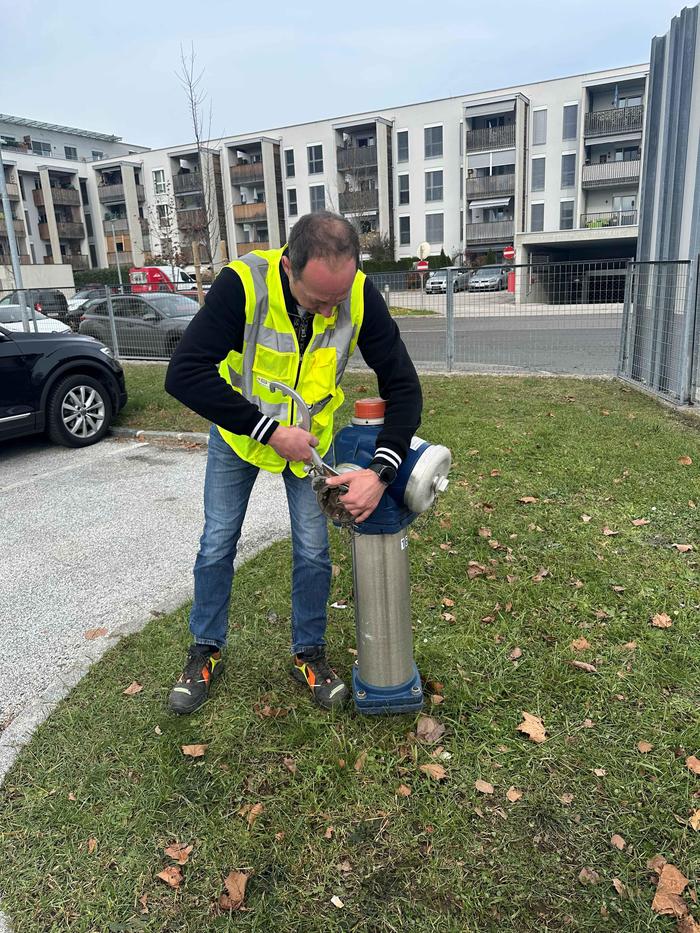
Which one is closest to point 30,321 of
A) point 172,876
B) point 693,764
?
point 172,876

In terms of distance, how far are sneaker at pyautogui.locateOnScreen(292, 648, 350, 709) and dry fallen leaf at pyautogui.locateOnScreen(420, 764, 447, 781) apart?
1.54 feet

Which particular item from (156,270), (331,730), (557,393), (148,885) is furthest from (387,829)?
(156,270)

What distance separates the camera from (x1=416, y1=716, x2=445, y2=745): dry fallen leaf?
2.68 meters

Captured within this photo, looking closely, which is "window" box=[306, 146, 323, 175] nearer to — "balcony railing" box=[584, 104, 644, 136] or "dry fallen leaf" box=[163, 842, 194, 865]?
"balcony railing" box=[584, 104, 644, 136]

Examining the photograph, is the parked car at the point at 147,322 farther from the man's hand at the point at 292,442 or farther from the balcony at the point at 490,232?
the balcony at the point at 490,232

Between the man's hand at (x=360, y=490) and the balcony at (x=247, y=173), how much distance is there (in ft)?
189

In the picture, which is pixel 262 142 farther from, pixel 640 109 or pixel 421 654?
pixel 421 654

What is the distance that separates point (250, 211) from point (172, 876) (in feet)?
192

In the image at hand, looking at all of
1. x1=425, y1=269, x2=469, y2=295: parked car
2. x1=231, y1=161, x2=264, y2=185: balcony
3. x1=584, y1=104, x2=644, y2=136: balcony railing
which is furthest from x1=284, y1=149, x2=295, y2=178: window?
x1=425, y1=269, x2=469, y2=295: parked car

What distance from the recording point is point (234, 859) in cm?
220

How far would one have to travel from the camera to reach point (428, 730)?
2.72m

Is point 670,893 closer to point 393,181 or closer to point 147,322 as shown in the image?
point 147,322

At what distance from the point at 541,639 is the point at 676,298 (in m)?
6.16

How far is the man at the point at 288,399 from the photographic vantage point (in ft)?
7.52
